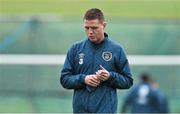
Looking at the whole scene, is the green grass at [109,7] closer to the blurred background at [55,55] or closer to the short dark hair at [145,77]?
the blurred background at [55,55]

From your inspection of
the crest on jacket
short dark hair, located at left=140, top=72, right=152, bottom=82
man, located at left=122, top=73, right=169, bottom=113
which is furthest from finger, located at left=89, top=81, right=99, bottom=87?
short dark hair, located at left=140, top=72, right=152, bottom=82

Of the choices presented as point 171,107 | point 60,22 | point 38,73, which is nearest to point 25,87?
point 38,73

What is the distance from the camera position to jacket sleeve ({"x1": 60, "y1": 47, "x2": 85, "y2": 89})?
755cm

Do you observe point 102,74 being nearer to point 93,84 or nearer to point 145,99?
point 93,84

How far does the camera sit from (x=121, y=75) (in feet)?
25.0

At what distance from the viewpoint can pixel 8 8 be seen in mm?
20953

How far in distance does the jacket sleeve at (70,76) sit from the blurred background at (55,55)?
29.0 feet

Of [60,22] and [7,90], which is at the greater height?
[60,22]

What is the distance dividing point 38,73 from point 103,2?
4240 mm

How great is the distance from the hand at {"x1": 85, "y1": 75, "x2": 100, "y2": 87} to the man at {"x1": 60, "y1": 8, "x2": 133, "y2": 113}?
0.03m

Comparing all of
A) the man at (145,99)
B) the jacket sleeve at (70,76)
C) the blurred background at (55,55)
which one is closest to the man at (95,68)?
the jacket sleeve at (70,76)

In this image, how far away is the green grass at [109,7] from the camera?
19959 mm

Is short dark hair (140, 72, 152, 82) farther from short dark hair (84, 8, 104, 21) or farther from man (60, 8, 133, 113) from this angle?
short dark hair (84, 8, 104, 21)

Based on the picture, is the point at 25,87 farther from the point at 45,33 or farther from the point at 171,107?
the point at 171,107
